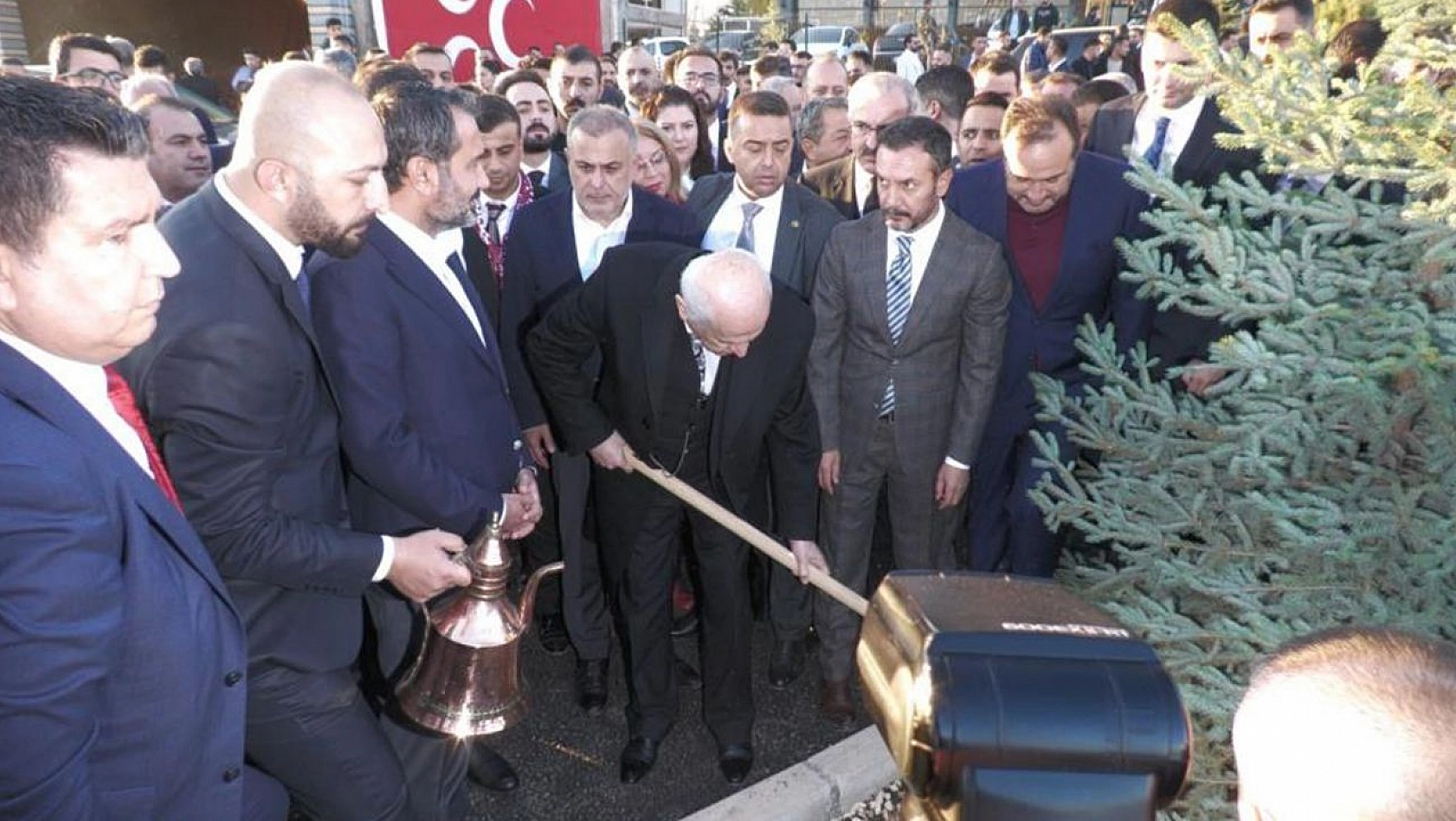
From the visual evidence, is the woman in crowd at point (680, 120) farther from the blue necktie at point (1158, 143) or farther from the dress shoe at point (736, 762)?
the dress shoe at point (736, 762)

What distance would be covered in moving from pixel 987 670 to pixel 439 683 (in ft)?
5.97

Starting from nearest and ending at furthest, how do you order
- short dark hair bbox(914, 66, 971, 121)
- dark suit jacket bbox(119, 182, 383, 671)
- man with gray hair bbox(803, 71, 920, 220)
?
dark suit jacket bbox(119, 182, 383, 671)
man with gray hair bbox(803, 71, 920, 220)
short dark hair bbox(914, 66, 971, 121)

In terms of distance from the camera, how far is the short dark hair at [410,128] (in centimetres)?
276

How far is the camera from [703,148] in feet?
24.1

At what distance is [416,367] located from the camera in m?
2.63

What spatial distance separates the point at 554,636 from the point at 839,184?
2.75 meters

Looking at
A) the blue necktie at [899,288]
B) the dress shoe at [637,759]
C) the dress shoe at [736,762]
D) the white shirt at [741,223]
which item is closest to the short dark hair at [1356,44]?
the blue necktie at [899,288]

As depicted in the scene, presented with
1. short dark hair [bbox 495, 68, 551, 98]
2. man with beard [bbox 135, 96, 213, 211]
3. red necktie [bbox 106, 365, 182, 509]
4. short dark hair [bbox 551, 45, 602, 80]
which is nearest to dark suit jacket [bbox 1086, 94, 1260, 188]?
red necktie [bbox 106, 365, 182, 509]

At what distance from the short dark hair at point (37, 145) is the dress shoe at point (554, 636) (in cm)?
305

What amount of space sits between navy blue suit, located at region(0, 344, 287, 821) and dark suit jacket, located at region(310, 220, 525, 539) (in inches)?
33.3

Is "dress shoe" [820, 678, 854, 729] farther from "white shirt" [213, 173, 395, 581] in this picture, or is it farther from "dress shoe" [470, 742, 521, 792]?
"white shirt" [213, 173, 395, 581]

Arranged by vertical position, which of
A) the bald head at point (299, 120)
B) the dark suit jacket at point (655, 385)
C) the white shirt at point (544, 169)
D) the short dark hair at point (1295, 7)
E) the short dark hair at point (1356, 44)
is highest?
the short dark hair at point (1295, 7)

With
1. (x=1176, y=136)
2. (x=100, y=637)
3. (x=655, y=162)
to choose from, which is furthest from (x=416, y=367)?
(x=1176, y=136)

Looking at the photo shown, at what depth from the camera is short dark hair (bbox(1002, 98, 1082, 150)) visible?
368 cm
